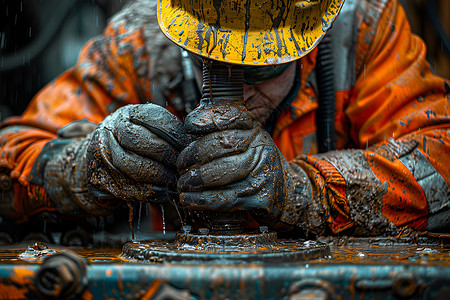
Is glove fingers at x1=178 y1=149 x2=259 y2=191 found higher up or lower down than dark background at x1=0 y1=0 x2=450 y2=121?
lower down

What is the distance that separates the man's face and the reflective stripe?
1.38ft

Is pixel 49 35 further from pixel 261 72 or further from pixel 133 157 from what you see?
pixel 133 157

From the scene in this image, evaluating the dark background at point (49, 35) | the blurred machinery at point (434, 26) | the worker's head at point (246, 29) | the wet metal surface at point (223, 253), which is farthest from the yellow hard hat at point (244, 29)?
the dark background at point (49, 35)

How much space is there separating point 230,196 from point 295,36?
393 millimetres

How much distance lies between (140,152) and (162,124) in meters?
0.08

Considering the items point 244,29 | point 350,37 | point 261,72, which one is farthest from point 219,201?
point 350,37

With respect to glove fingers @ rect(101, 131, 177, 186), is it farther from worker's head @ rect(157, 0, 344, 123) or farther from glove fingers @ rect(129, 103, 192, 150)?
worker's head @ rect(157, 0, 344, 123)

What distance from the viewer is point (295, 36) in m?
1.12

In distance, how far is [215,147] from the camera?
3.46 feet

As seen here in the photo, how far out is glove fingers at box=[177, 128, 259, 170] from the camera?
105 cm

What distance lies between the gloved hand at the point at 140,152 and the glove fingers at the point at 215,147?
72 mm

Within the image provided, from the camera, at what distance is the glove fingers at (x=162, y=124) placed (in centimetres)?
113

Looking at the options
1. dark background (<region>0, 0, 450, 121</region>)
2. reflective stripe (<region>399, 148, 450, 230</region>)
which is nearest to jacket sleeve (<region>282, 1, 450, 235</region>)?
reflective stripe (<region>399, 148, 450, 230</region>)

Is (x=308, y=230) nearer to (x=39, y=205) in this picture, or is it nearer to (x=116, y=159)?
(x=116, y=159)
